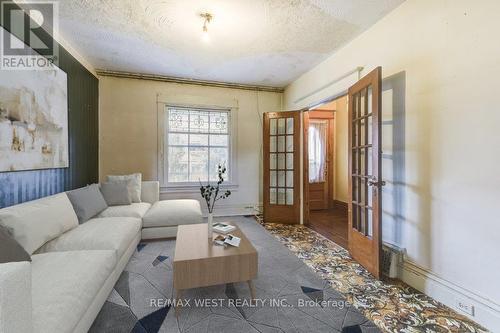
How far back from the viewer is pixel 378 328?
156cm

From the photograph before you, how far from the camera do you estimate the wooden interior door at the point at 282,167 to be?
13.7 feet

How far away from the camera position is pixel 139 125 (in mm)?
4191

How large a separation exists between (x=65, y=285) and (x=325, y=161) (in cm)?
505

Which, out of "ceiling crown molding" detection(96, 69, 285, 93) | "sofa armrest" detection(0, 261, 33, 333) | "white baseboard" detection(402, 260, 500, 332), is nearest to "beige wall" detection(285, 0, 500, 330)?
"white baseboard" detection(402, 260, 500, 332)

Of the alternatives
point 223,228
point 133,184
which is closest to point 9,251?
point 223,228

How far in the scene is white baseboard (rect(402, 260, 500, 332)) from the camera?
156cm

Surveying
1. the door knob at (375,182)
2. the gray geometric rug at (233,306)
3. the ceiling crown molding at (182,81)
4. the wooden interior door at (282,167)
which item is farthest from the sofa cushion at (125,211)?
the door knob at (375,182)

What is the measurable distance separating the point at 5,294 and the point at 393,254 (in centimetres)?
277

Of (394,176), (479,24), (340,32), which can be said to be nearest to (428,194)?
(394,176)

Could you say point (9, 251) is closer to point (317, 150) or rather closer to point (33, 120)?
point (33, 120)

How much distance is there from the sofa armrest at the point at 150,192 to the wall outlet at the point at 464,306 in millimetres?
3867

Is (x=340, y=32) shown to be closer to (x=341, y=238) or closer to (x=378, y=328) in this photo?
(x=341, y=238)

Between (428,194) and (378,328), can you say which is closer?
(378,328)

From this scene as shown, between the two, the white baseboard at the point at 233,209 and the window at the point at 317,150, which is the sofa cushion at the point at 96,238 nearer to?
the white baseboard at the point at 233,209
